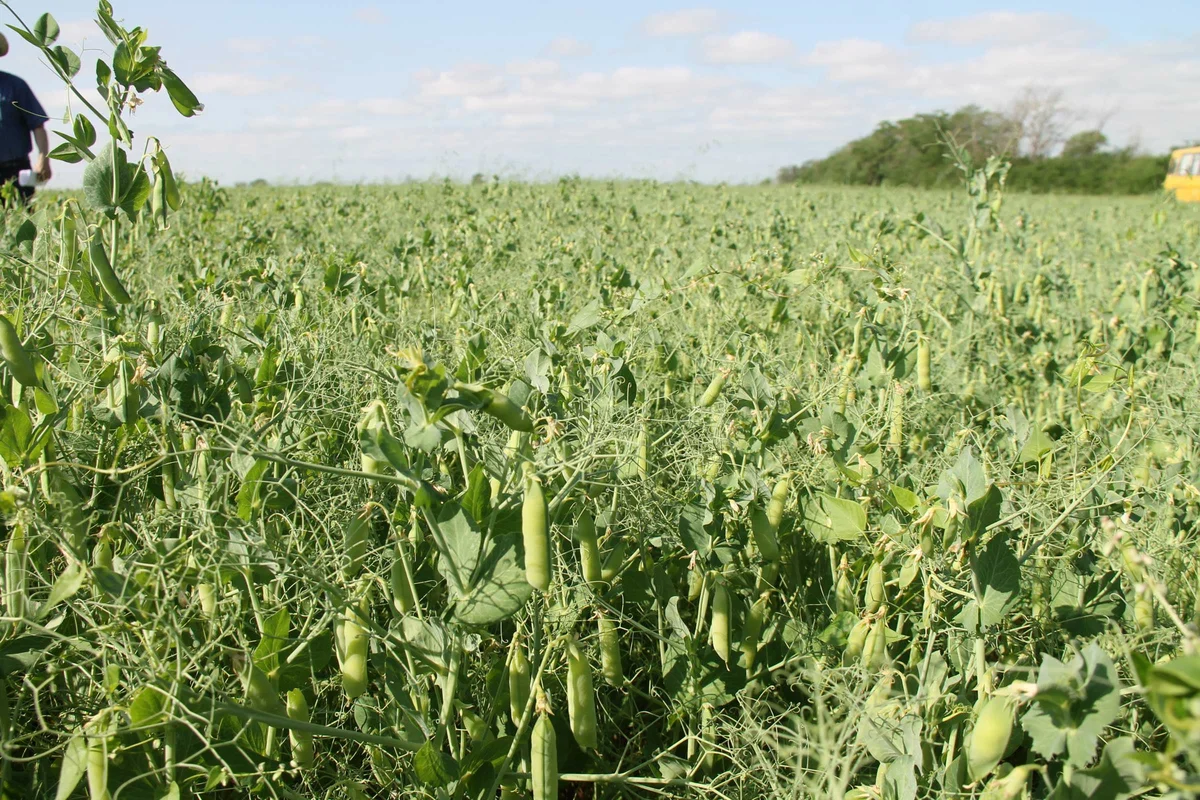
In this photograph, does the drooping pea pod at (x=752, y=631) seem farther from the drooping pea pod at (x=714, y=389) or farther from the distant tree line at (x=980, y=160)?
the distant tree line at (x=980, y=160)

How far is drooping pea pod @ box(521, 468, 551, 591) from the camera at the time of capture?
3.01 ft

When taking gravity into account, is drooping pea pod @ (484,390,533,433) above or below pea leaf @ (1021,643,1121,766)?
above

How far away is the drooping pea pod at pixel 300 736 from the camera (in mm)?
1104

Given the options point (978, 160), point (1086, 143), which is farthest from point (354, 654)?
point (1086, 143)

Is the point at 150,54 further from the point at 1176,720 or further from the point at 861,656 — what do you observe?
the point at 1176,720

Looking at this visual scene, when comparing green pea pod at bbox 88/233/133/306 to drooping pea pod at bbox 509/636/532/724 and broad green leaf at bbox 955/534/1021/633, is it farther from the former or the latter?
broad green leaf at bbox 955/534/1021/633

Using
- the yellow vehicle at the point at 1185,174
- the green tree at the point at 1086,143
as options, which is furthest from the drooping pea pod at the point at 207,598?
the green tree at the point at 1086,143

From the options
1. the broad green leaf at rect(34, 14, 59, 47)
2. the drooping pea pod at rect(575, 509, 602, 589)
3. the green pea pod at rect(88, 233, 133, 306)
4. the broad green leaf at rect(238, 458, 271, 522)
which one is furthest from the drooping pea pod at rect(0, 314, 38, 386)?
the drooping pea pod at rect(575, 509, 602, 589)

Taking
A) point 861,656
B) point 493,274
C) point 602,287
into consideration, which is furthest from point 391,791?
point 493,274

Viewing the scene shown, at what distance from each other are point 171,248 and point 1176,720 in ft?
15.1

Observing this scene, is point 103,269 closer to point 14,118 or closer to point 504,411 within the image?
point 504,411

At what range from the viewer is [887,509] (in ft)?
4.70

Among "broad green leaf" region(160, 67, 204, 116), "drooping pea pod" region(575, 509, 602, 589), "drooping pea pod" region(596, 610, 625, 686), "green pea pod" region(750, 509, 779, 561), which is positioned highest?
"broad green leaf" region(160, 67, 204, 116)

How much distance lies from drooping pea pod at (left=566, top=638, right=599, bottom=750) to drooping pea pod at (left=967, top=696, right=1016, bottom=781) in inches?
19.4
